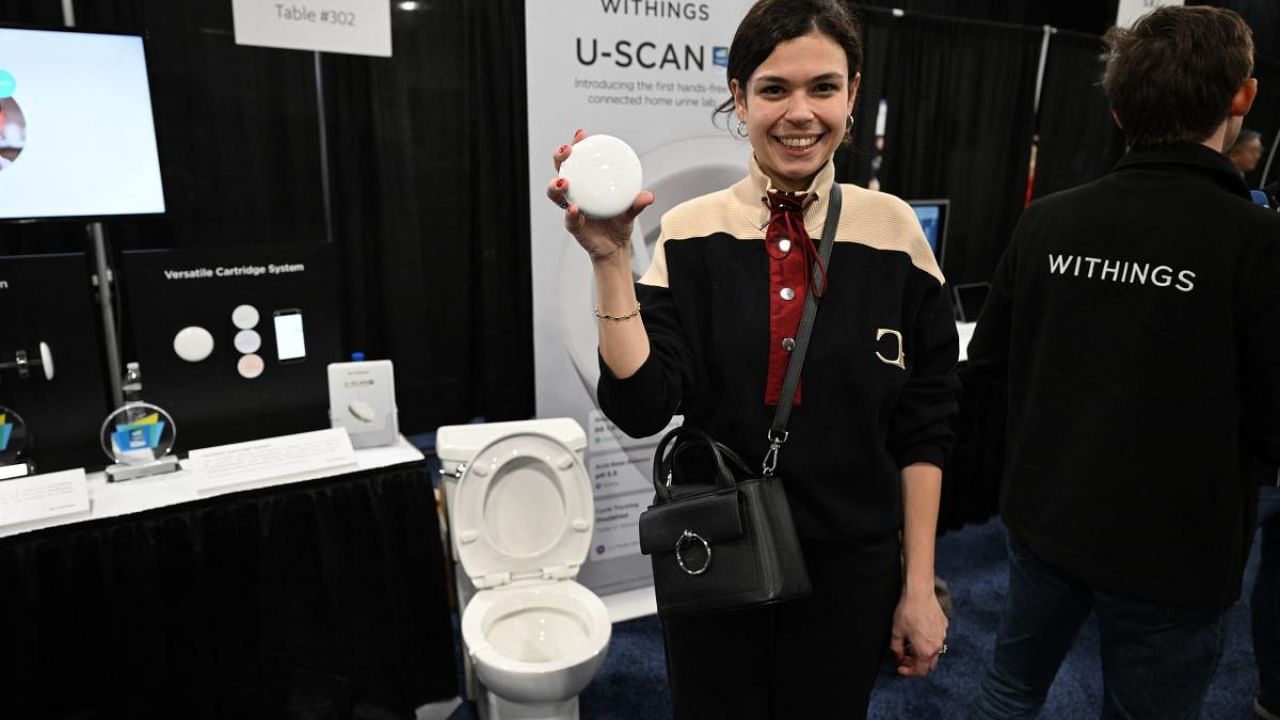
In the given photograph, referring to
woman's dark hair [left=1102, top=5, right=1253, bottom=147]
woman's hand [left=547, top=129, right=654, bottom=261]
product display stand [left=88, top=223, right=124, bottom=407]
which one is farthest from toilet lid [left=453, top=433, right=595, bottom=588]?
woman's dark hair [left=1102, top=5, right=1253, bottom=147]

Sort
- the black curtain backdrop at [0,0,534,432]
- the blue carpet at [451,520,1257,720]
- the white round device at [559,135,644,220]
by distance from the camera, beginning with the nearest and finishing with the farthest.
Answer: the white round device at [559,135,644,220], the blue carpet at [451,520,1257,720], the black curtain backdrop at [0,0,534,432]

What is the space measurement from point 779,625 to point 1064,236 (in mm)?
746

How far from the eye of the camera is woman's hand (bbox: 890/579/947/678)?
3.27 feet

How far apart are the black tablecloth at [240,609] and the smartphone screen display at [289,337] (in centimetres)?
40

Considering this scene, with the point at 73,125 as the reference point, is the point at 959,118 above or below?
above

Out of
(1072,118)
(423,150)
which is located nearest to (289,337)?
(423,150)

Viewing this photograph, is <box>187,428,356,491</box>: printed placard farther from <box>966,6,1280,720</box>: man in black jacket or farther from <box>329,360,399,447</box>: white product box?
<box>966,6,1280,720</box>: man in black jacket

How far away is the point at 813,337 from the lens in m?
0.95

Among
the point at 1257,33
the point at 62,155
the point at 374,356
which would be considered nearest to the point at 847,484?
the point at 62,155

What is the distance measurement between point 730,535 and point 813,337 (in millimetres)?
263

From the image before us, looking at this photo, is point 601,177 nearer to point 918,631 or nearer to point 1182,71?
point 918,631

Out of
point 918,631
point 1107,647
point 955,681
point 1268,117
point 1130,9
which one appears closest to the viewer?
point 918,631

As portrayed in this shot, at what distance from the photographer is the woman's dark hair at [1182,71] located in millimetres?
1058

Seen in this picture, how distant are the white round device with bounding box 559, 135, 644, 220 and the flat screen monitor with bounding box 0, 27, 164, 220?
1547 mm
